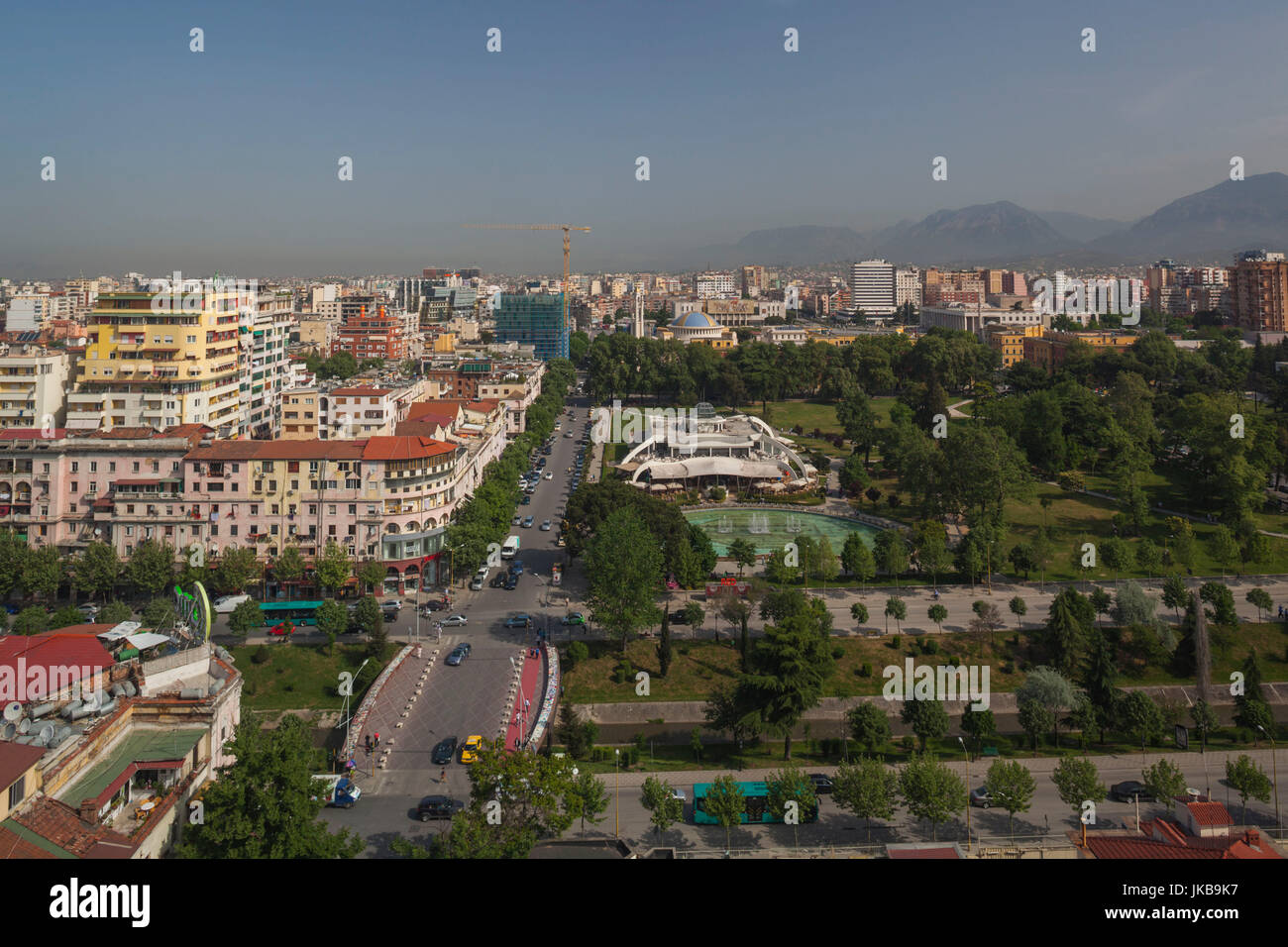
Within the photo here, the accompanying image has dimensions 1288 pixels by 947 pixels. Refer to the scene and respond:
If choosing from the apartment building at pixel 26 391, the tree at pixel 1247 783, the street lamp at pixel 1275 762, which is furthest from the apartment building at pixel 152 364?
the street lamp at pixel 1275 762

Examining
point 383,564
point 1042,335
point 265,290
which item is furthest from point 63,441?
point 1042,335

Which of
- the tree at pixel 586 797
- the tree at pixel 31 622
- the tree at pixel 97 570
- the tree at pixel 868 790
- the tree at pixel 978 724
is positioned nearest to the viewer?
the tree at pixel 586 797

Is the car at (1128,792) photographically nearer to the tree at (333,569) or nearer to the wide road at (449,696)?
the wide road at (449,696)

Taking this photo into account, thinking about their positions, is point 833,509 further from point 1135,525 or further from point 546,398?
point 546,398

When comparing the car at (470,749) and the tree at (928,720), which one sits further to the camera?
the tree at (928,720)

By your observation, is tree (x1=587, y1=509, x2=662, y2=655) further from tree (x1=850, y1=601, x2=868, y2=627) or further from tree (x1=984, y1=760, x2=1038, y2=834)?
tree (x1=984, y1=760, x2=1038, y2=834)

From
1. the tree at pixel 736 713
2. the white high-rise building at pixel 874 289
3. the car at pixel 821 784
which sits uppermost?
the white high-rise building at pixel 874 289
